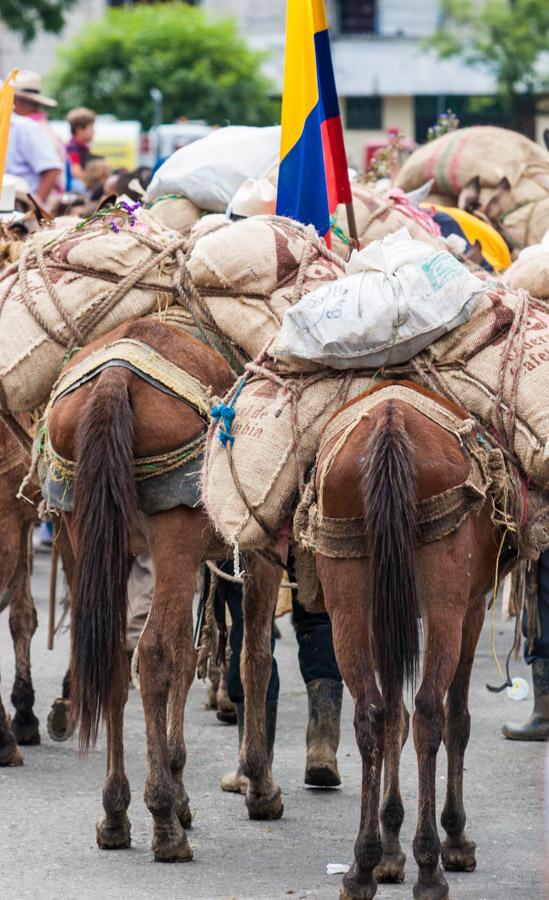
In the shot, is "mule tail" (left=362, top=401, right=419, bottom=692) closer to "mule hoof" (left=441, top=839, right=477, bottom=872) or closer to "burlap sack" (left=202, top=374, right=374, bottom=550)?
Result: "burlap sack" (left=202, top=374, right=374, bottom=550)

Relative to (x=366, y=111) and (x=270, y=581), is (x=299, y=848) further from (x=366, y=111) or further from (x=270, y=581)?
(x=366, y=111)

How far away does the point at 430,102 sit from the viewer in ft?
160

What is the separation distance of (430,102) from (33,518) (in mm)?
43773

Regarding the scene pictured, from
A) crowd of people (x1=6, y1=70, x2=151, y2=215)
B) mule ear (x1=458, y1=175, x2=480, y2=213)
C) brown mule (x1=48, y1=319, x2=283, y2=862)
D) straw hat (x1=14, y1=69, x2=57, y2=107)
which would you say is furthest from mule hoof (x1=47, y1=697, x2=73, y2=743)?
straw hat (x1=14, y1=69, x2=57, y2=107)

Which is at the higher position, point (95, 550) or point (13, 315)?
point (13, 315)

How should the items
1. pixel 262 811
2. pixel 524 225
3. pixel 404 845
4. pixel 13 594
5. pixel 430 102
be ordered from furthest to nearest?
pixel 430 102 → pixel 524 225 → pixel 13 594 → pixel 262 811 → pixel 404 845

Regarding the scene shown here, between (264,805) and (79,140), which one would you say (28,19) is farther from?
(264,805)

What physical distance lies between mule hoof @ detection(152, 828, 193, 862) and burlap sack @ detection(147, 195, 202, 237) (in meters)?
2.90

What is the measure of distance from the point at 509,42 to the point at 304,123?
38.1 meters

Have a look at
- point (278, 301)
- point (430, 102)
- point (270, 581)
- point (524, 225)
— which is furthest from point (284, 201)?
point (430, 102)

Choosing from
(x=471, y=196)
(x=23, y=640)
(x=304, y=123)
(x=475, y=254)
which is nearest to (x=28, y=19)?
(x=471, y=196)

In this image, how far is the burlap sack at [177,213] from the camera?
23.7 feet

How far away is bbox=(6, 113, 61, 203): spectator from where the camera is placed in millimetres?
11781

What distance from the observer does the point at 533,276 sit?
241 inches
